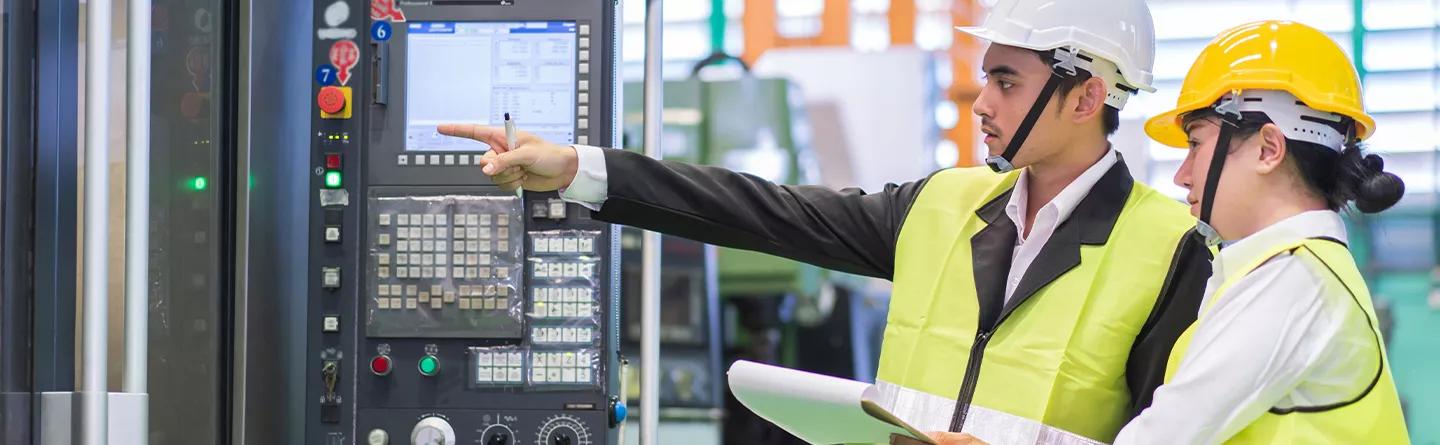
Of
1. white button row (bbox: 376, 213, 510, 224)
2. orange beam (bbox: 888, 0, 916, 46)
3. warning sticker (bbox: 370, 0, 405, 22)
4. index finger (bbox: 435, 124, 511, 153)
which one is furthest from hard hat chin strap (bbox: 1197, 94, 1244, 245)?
orange beam (bbox: 888, 0, 916, 46)

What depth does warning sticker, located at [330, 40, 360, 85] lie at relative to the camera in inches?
118

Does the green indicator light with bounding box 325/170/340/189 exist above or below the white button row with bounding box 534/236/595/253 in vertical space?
above

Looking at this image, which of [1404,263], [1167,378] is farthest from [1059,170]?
[1404,263]

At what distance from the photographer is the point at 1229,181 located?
2047 mm

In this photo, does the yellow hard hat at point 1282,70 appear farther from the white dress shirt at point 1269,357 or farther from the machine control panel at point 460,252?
the machine control panel at point 460,252

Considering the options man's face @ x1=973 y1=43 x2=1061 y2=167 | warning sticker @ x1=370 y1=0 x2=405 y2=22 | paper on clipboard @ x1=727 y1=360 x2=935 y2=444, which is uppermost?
warning sticker @ x1=370 y1=0 x2=405 y2=22

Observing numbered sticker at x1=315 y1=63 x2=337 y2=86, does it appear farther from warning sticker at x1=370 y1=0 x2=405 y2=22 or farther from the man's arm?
the man's arm

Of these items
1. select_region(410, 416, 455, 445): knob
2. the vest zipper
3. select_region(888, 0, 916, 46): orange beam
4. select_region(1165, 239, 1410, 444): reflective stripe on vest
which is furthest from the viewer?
select_region(888, 0, 916, 46): orange beam

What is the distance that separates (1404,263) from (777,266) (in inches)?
126

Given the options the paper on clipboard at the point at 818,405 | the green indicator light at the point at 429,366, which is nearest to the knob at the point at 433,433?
the green indicator light at the point at 429,366

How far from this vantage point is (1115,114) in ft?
8.05

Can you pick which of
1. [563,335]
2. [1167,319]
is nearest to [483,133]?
[563,335]

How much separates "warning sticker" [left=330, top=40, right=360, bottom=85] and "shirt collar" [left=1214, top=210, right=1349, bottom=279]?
191cm

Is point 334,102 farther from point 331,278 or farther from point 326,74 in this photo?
point 331,278
